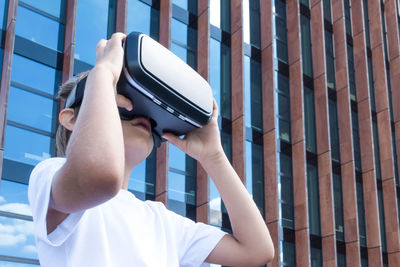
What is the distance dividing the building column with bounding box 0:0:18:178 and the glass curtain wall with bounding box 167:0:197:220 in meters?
3.59

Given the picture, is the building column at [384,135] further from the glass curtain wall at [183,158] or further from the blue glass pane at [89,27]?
the blue glass pane at [89,27]

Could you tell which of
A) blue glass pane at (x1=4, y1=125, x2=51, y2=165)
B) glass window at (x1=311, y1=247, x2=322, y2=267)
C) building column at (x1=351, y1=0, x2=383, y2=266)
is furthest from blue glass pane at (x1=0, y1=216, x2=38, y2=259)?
building column at (x1=351, y1=0, x2=383, y2=266)

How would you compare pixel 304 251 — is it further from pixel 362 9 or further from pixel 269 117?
pixel 362 9

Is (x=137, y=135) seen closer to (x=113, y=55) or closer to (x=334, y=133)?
(x=113, y=55)

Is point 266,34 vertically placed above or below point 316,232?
above

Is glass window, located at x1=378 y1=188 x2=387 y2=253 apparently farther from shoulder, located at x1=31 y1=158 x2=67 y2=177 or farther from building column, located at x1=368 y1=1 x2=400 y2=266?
shoulder, located at x1=31 y1=158 x2=67 y2=177

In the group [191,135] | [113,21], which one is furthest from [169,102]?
[113,21]

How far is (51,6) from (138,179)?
11.9ft

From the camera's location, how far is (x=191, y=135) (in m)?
1.82

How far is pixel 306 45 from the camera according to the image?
16562mm

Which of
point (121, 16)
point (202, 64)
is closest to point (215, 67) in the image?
point (202, 64)

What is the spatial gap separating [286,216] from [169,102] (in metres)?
12.4

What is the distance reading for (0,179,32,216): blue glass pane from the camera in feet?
30.2

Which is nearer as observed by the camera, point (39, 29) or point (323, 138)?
point (39, 29)
